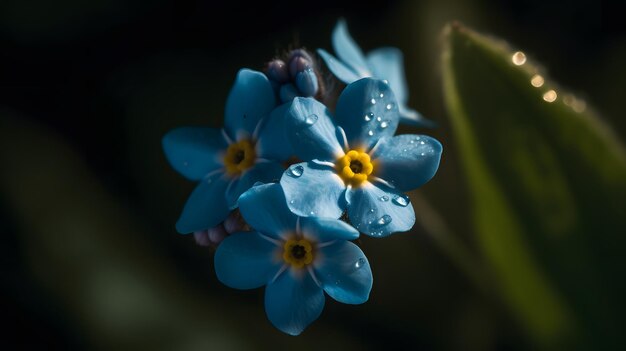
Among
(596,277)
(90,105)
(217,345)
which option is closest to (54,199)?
(90,105)

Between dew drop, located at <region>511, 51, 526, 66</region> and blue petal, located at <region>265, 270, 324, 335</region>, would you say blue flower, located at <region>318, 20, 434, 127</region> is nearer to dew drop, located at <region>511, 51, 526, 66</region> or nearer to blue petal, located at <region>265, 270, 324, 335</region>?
dew drop, located at <region>511, 51, 526, 66</region>

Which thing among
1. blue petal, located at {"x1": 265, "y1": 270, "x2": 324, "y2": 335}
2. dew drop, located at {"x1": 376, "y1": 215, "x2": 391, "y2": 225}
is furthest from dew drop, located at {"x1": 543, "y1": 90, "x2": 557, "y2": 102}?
blue petal, located at {"x1": 265, "y1": 270, "x2": 324, "y2": 335}

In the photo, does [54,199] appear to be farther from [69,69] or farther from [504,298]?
[504,298]

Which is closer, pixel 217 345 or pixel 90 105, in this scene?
pixel 217 345

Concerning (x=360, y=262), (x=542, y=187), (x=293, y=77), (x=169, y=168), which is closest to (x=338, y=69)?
(x=293, y=77)

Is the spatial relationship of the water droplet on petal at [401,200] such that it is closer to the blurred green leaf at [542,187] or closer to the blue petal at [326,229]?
the blue petal at [326,229]

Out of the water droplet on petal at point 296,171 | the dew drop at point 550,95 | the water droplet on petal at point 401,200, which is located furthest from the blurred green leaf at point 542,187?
the water droplet on petal at point 296,171
